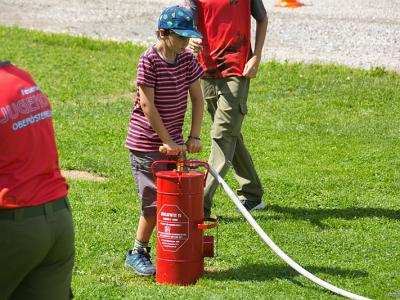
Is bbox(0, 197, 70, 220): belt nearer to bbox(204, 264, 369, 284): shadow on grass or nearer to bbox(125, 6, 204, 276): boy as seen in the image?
bbox(125, 6, 204, 276): boy

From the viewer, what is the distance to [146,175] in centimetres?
660

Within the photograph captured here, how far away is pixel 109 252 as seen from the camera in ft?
23.3

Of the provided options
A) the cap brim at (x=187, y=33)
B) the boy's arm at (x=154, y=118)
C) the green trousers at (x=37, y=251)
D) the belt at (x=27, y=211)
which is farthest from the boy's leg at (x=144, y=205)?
the belt at (x=27, y=211)

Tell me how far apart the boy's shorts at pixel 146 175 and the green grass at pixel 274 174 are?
1.59 ft

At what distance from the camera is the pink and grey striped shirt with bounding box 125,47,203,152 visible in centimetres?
638

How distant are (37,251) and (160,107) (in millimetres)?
2390

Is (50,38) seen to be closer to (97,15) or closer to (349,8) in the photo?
(97,15)

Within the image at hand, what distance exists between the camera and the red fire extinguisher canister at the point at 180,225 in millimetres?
6270

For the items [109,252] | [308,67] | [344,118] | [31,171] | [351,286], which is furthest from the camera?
[308,67]

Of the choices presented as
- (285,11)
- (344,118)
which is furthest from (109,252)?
(285,11)

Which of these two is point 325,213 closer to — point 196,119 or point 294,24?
point 196,119

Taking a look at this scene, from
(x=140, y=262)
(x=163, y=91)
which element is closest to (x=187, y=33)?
(x=163, y=91)

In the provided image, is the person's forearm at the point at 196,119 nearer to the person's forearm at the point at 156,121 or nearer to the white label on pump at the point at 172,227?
the person's forearm at the point at 156,121

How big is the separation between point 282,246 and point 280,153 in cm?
303
